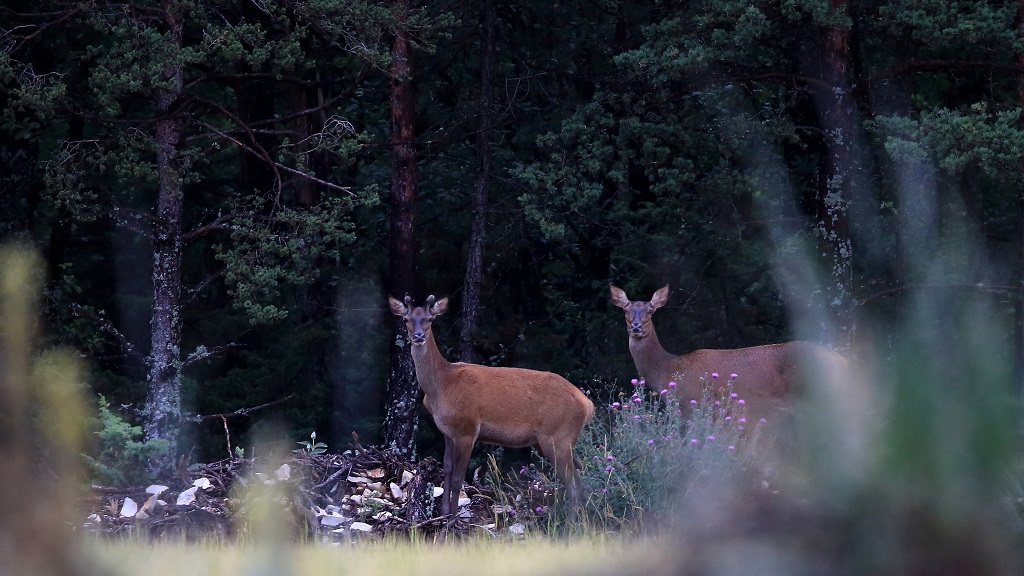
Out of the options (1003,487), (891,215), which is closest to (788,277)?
(891,215)

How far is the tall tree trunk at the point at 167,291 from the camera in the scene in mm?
13148

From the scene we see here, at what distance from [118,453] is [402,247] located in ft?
18.7

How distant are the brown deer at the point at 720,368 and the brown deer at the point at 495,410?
2014 millimetres

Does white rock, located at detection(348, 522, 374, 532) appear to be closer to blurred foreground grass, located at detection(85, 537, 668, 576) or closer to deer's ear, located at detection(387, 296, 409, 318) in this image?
deer's ear, located at detection(387, 296, 409, 318)

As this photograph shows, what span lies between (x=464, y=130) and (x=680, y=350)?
446 cm

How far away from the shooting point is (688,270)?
1728 cm

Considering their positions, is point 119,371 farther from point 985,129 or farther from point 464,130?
point 985,129

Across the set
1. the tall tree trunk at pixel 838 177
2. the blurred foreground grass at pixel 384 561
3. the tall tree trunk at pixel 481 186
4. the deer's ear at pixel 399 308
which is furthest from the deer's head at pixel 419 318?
the tall tree trunk at pixel 838 177

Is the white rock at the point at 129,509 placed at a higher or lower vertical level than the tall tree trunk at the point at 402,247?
lower

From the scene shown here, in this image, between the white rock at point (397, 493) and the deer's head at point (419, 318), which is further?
the white rock at point (397, 493)

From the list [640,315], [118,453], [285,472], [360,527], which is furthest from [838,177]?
[118,453]

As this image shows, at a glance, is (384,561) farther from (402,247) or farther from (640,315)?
(402,247)

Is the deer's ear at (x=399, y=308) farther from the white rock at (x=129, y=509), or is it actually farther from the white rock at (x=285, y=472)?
the white rock at (x=129, y=509)

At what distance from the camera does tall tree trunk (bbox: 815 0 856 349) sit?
1444 centimetres
